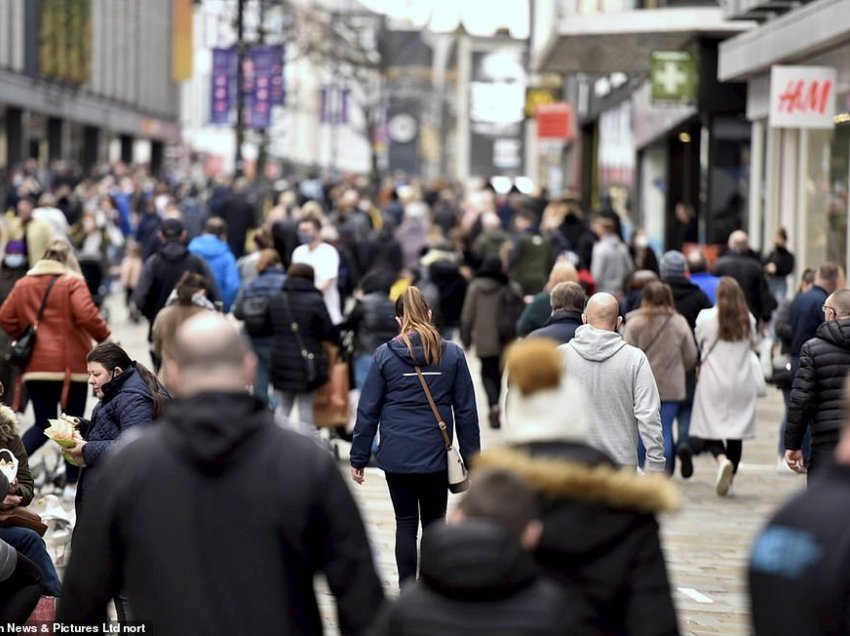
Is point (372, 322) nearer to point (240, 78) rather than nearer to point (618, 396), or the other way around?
point (618, 396)

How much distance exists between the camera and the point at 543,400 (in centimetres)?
507

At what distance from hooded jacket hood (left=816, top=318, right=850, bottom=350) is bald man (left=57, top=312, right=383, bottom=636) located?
5.78 m

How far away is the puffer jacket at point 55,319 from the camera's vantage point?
13.2 m

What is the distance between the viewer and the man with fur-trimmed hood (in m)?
5.04

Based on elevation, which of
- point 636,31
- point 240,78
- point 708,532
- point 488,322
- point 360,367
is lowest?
point 708,532

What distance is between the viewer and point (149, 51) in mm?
77688

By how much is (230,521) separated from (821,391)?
6.02 meters

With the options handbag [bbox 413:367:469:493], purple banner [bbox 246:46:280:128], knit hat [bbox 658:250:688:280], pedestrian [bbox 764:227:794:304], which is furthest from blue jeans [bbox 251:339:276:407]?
purple banner [bbox 246:46:280:128]

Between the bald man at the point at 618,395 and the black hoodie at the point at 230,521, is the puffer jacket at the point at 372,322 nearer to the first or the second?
the bald man at the point at 618,395

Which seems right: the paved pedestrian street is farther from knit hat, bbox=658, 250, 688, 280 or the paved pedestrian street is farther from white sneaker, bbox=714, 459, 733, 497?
knit hat, bbox=658, 250, 688, 280

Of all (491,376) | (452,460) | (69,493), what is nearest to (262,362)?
(491,376)

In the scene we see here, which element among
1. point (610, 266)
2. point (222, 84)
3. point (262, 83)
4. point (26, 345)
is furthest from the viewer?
point (222, 84)

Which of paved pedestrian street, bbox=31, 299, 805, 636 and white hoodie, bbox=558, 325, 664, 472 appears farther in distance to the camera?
paved pedestrian street, bbox=31, 299, 805, 636

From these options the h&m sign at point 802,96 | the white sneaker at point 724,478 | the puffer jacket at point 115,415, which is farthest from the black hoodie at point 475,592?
the h&m sign at point 802,96
